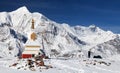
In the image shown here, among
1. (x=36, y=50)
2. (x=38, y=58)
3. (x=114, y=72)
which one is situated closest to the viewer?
(x=114, y=72)

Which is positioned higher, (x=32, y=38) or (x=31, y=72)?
(x=32, y=38)

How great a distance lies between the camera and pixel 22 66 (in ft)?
234

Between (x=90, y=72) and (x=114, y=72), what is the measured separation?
8048 millimetres

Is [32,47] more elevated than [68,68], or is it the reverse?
[32,47]

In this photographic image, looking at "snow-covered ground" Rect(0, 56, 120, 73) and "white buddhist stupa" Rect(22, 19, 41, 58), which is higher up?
"white buddhist stupa" Rect(22, 19, 41, 58)

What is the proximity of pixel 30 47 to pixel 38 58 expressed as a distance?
70.1 ft

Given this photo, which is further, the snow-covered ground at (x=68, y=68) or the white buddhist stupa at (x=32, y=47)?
the white buddhist stupa at (x=32, y=47)

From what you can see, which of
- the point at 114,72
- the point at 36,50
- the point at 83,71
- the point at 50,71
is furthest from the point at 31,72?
the point at 36,50

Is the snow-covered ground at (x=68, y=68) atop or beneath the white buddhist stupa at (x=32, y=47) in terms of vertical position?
beneath

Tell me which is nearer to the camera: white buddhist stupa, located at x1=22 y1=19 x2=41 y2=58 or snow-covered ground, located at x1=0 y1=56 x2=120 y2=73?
snow-covered ground, located at x1=0 y1=56 x2=120 y2=73

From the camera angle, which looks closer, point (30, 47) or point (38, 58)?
point (38, 58)

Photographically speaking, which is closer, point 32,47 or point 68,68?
point 68,68

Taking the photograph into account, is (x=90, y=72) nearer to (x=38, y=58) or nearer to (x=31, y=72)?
(x=31, y=72)

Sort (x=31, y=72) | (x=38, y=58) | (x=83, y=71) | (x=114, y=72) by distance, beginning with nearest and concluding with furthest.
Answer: (x=31, y=72), (x=83, y=71), (x=114, y=72), (x=38, y=58)
